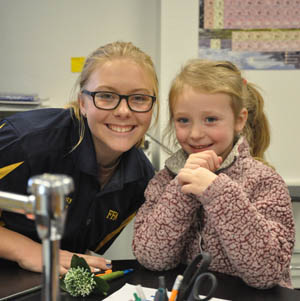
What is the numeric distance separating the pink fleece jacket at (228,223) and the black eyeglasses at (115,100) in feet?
0.56

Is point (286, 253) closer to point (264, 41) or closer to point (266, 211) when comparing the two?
point (266, 211)

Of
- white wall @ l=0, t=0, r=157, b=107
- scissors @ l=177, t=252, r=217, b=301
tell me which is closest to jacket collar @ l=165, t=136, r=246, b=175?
scissors @ l=177, t=252, r=217, b=301

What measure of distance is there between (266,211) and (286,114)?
1.80 m

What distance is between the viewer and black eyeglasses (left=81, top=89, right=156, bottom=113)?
44.3 inches

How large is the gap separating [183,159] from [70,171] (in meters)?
0.33

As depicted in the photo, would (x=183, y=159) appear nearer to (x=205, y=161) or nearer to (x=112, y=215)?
(x=205, y=161)

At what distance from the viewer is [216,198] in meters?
0.92

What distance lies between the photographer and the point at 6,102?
Answer: 7.74 ft

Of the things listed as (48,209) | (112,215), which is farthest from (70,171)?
(48,209)

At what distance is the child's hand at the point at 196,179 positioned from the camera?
93 centimetres

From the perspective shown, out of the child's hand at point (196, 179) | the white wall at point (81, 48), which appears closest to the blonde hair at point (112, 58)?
the child's hand at point (196, 179)

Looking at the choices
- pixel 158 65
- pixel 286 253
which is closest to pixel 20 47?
pixel 158 65

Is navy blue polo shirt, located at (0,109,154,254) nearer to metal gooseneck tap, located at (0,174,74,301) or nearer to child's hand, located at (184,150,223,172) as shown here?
child's hand, located at (184,150,223,172)

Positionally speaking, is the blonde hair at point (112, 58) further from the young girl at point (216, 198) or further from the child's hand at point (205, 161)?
the child's hand at point (205, 161)
